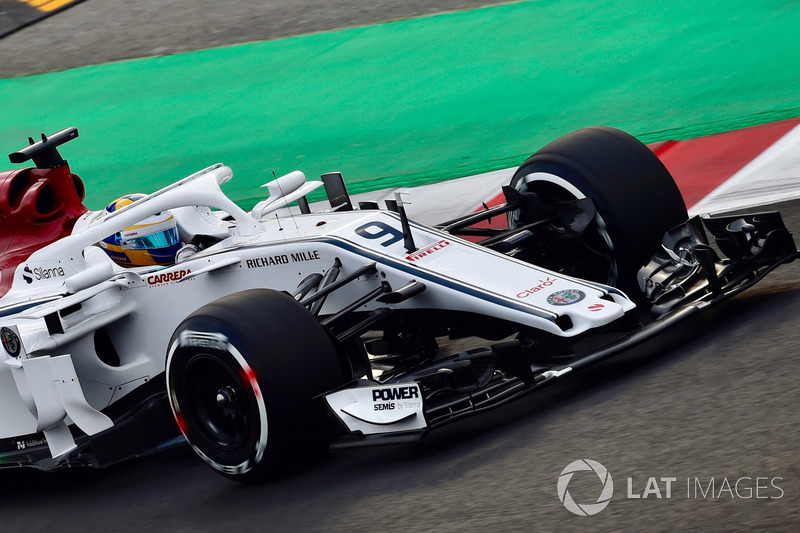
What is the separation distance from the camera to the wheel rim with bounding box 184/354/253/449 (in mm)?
4793

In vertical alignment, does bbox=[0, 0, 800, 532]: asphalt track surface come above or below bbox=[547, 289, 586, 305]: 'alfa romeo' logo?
below

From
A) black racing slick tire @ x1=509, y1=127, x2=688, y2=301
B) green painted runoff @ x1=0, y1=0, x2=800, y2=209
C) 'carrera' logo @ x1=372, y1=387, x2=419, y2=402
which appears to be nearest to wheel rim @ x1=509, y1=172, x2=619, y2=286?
black racing slick tire @ x1=509, y1=127, x2=688, y2=301

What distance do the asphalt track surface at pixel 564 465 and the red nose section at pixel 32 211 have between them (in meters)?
1.45

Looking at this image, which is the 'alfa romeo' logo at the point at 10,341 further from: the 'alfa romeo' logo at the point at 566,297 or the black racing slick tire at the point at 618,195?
the black racing slick tire at the point at 618,195

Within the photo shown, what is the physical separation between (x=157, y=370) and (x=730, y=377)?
9.52 ft

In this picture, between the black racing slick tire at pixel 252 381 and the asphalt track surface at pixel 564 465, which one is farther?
the black racing slick tire at pixel 252 381

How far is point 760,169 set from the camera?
8.48m

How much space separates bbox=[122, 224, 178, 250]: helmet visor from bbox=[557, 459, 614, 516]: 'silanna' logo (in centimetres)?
282

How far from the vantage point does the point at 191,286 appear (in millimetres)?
5637

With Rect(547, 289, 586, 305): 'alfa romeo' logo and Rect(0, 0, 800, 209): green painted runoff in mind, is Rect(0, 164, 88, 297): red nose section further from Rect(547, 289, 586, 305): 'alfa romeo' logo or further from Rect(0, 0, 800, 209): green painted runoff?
Rect(0, 0, 800, 209): green painted runoff

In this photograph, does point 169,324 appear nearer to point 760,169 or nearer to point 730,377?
point 730,377

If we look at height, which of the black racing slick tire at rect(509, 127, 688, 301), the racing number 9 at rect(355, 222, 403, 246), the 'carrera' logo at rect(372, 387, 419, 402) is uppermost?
the racing number 9 at rect(355, 222, 403, 246)

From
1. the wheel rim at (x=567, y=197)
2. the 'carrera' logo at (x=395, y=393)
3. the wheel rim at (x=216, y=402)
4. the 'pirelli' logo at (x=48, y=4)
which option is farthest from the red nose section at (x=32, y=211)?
the 'pirelli' logo at (x=48, y=4)

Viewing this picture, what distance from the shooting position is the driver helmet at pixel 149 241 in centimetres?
601
